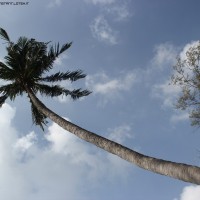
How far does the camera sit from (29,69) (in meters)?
19.0

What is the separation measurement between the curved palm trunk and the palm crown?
4.51 meters

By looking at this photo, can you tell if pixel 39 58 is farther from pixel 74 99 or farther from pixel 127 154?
pixel 127 154

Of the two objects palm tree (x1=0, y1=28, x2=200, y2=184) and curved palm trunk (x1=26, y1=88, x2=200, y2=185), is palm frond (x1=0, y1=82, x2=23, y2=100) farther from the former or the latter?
curved palm trunk (x1=26, y1=88, x2=200, y2=185)

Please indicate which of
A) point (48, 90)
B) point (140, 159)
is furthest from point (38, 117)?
point (140, 159)

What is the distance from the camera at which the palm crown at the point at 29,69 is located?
18750 millimetres

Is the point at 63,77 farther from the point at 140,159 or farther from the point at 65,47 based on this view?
the point at 140,159

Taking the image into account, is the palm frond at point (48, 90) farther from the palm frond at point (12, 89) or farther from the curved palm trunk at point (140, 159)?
the curved palm trunk at point (140, 159)

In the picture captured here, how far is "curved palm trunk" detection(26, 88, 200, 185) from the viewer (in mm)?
8057

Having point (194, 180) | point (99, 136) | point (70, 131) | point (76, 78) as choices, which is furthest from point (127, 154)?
point (76, 78)

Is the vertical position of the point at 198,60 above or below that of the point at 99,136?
above

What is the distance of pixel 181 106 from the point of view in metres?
20.5

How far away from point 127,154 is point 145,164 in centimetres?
103

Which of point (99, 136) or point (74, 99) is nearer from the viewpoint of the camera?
point (99, 136)

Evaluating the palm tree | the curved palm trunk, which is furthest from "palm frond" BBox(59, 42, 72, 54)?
the curved palm trunk
